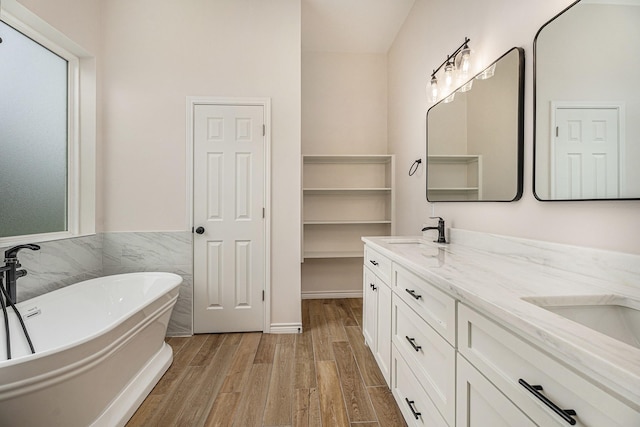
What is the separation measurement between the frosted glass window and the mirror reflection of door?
10.3 feet

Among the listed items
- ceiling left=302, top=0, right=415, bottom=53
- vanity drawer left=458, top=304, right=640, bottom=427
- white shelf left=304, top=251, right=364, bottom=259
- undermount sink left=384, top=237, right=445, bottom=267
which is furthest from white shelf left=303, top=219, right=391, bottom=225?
vanity drawer left=458, top=304, right=640, bottom=427

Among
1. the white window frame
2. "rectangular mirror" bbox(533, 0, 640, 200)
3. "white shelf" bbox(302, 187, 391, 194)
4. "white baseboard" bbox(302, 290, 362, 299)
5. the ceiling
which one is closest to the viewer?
"rectangular mirror" bbox(533, 0, 640, 200)

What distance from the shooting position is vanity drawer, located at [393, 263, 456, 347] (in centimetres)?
101

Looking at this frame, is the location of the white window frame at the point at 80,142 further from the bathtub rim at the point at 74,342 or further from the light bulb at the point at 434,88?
the light bulb at the point at 434,88

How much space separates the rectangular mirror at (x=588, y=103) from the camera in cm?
90

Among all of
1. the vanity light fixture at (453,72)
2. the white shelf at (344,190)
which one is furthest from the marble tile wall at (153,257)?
the vanity light fixture at (453,72)

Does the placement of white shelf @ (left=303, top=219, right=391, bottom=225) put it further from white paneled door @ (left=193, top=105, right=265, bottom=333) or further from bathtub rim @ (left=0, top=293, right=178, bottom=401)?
bathtub rim @ (left=0, top=293, right=178, bottom=401)

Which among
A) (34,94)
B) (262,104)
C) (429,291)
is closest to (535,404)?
(429,291)

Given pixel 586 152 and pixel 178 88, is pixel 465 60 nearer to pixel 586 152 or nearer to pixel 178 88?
pixel 586 152

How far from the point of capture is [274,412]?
1.57 m

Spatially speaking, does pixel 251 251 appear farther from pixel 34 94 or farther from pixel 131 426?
pixel 34 94

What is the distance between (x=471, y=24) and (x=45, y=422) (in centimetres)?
300

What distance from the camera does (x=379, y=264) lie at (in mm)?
1898

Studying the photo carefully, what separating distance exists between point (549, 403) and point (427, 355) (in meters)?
0.65
